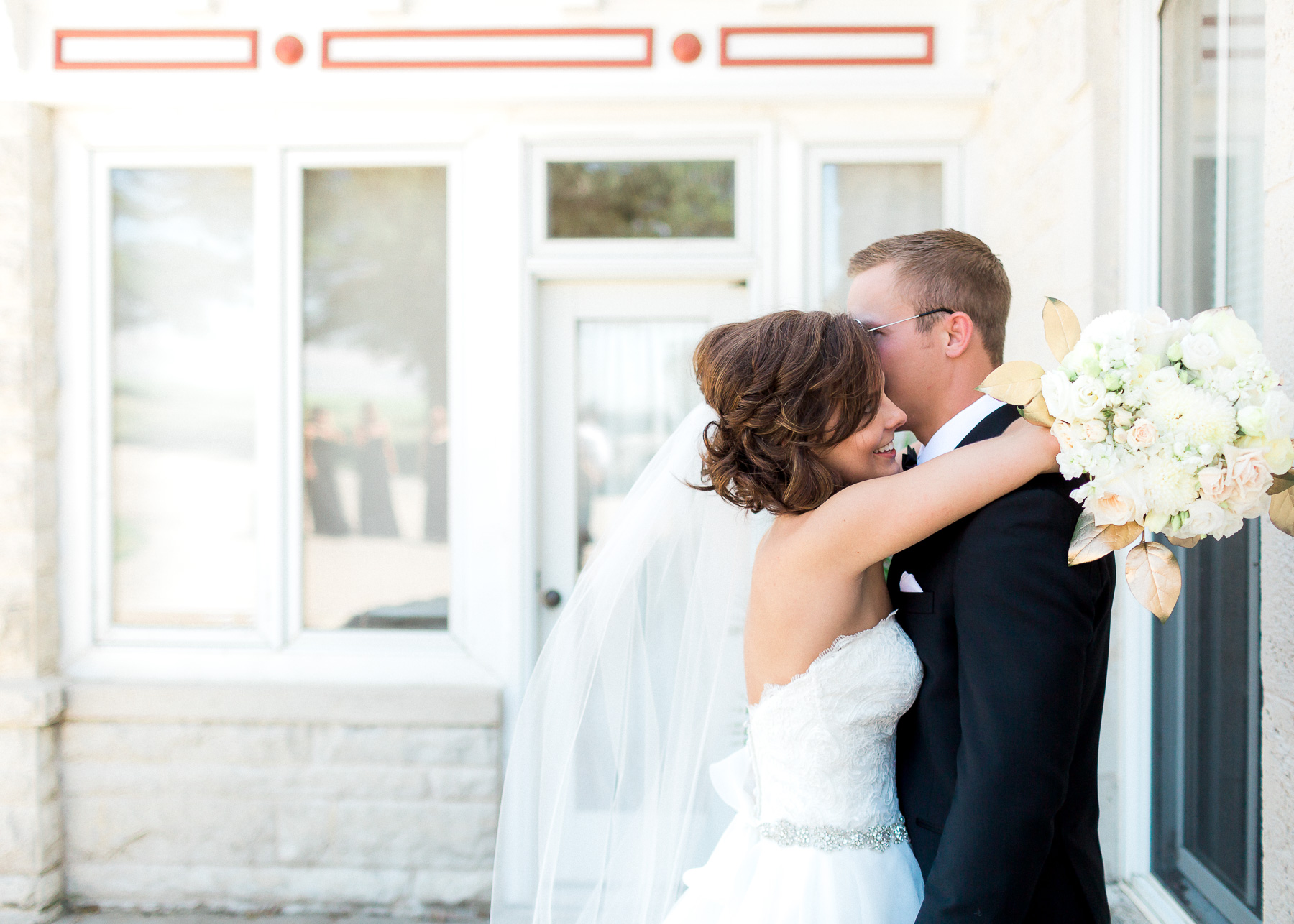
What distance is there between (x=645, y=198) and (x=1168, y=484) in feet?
9.68

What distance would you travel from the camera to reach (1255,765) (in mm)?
2041

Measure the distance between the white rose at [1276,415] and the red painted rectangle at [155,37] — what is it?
12.9 feet

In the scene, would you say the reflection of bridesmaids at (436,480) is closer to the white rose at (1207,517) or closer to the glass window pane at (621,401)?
the glass window pane at (621,401)

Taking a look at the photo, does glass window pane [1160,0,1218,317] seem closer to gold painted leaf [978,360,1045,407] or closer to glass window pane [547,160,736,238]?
gold painted leaf [978,360,1045,407]

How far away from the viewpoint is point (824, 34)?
3592 millimetres

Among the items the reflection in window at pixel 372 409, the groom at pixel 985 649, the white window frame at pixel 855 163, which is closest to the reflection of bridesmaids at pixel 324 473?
the reflection in window at pixel 372 409

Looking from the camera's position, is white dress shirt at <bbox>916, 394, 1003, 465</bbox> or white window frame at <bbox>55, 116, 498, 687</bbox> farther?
white window frame at <bbox>55, 116, 498, 687</bbox>

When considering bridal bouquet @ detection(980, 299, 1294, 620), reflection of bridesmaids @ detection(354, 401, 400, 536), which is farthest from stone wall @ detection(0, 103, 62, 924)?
bridal bouquet @ detection(980, 299, 1294, 620)

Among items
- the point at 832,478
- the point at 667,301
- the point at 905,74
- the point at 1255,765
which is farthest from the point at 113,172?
the point at 1255,765

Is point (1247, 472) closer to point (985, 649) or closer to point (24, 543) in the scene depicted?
point (985, 649)

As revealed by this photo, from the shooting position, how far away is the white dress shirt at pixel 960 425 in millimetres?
1617

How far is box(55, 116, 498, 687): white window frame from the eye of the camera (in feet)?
12.6

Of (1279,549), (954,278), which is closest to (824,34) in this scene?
(954,278)

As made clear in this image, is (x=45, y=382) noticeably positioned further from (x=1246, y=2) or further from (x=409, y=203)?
(x=1246, y=2)
